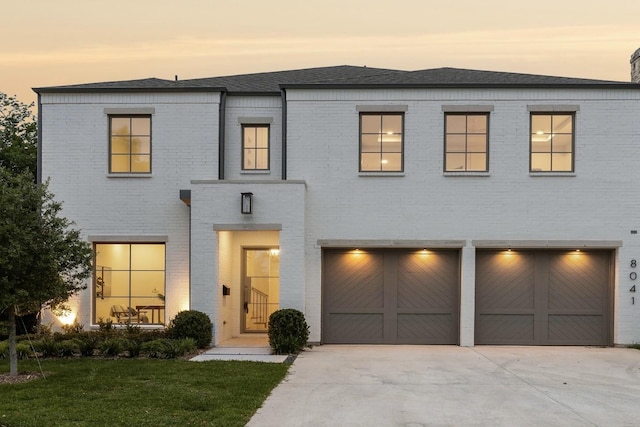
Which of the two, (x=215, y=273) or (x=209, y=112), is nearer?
(x=215, y=273)

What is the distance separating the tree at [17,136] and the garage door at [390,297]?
14274 millimetres

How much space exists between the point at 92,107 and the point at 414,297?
8.88 m

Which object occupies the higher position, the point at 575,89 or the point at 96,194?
the point at 575,89

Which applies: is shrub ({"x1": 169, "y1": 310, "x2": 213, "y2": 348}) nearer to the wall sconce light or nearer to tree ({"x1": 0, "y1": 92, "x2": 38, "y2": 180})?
the wall sconce light

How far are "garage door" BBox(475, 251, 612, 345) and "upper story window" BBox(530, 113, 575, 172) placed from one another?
2033mm

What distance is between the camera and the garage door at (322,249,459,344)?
1424 centimetres

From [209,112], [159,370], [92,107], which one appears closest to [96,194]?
[92,107]

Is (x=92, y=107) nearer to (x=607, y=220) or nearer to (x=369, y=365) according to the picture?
(x=369, y=365)

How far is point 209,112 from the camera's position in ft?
47.8

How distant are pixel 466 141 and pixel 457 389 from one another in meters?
6.88

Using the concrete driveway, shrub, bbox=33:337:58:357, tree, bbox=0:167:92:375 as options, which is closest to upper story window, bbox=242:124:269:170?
the concrete driveway

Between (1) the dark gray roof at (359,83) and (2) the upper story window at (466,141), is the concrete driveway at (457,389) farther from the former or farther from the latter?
(1) the dark gray roof at (359,83)

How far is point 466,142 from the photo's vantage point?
14328mm

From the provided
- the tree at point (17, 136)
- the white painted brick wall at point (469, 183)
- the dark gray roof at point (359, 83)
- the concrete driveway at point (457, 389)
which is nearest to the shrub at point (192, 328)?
the concrete driveway at point (457, 389)
